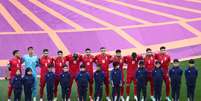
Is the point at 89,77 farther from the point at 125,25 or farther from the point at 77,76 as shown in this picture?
the point at 125,25

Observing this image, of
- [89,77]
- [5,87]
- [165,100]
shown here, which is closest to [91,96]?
[89,77]

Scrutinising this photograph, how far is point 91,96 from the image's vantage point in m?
17.5

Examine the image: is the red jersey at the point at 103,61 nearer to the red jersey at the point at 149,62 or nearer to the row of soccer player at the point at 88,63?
the row of soccer player at the point at 88,63

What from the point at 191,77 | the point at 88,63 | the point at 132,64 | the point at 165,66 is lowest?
the point at 191,77

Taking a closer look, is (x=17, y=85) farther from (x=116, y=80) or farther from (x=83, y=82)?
(x=116, y=80)

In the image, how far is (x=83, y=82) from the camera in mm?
16453

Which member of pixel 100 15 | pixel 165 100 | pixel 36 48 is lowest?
pixel 165 100

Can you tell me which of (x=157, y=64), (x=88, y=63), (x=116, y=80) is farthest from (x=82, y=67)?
(x=157, y=64)

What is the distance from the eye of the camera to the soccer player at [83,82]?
16453 millimetres

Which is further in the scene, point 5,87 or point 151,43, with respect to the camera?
point 151,43

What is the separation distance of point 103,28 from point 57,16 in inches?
90.2

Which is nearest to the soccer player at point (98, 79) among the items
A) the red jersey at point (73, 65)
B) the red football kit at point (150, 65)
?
the red jersey at point (73, 65)

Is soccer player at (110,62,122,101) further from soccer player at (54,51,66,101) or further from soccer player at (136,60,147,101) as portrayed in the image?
soccer player at (54,51,66,101)

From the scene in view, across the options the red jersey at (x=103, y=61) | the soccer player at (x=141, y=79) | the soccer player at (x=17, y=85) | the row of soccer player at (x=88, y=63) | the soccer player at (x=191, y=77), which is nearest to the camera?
the soccer player at (x=17, y=85)
